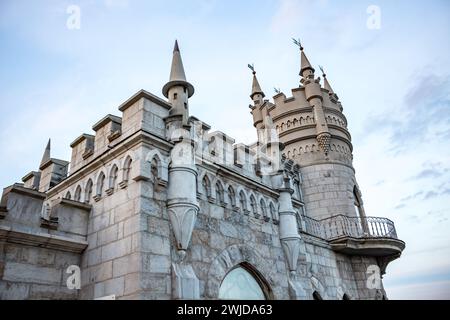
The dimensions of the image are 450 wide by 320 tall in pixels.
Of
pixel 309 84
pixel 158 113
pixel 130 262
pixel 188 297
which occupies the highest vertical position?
pixel 309 84

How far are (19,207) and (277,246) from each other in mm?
5509

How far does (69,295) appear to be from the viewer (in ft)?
19.1

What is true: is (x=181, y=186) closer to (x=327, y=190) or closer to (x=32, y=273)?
(x=32, y=273)

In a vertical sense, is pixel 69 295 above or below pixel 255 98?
below

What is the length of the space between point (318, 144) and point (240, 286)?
9.82 m

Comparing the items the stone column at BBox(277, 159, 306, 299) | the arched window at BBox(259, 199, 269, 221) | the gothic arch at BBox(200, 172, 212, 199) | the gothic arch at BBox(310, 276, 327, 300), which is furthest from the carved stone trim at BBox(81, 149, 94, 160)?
the gothic arch at BBox(310, 276, 327, 300)

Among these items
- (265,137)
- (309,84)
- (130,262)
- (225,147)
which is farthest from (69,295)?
(309,84)

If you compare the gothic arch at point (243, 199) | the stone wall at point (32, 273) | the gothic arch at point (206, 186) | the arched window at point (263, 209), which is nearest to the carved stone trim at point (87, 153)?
the stone wall at point (32, 273)

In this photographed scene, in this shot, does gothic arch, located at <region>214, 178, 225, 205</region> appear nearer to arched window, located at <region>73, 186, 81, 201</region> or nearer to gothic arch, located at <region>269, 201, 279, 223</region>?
gothic arch, located at <region>269, 201, 279, 223</region>

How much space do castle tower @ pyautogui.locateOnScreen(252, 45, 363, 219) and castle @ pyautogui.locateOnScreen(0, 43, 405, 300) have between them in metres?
4.17

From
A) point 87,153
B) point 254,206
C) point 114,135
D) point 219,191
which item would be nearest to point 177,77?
point 114,135

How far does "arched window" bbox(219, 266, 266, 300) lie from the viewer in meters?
6.78

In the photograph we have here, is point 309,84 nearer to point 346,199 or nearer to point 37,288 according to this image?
point 346,199

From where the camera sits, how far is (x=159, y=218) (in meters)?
5.82
